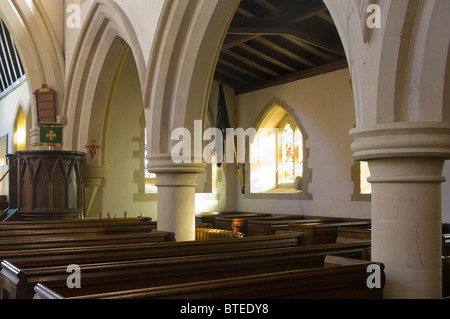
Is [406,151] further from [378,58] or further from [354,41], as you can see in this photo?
[354,41]

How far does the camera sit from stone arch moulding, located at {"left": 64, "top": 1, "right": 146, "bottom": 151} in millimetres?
7531

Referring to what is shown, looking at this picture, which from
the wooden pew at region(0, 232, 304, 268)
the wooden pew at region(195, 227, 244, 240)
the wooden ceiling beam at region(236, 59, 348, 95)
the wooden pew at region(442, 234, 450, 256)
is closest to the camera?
the wooden pew at region(0, 232, 304, 268)

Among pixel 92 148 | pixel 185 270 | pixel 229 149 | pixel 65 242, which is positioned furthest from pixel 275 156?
pixel 185 270

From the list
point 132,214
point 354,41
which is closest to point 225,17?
point 354,41

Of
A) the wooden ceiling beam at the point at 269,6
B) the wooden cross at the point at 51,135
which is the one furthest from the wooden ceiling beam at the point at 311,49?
the wooden cross at the point at 51,135

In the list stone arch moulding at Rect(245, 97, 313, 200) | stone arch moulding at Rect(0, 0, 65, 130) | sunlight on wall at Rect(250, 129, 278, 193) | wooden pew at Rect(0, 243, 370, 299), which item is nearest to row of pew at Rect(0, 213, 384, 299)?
wooden pew at Rect(0, 243, 370, 299)

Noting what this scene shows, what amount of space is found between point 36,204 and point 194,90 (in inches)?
113

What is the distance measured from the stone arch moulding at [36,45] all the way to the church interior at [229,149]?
2 centimetres

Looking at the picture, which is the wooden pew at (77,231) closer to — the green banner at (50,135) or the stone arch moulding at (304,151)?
the green banner at (50,135)

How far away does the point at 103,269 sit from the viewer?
2.54m

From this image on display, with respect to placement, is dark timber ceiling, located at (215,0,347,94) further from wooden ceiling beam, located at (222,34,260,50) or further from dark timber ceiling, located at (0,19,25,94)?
dark timber ceiling, located at (0,19,25,94)

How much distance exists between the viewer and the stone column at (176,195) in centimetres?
504

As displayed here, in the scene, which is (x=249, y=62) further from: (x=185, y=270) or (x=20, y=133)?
(x=20, y=133)

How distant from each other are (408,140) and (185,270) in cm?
140
